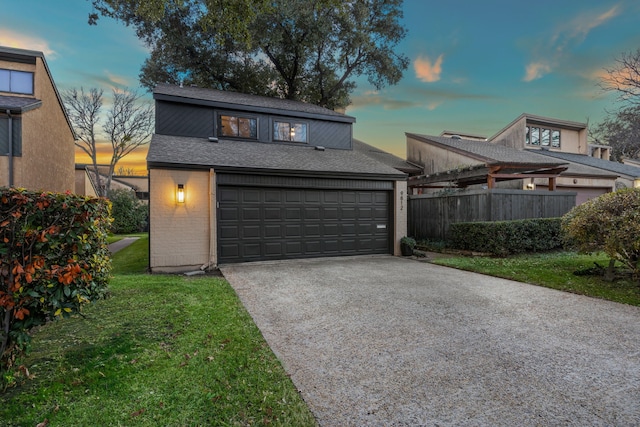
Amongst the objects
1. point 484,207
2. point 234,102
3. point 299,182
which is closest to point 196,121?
point 234,102

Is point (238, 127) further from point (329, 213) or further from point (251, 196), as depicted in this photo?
point (329, 213)

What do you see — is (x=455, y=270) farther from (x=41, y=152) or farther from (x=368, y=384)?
(x=41, y=152)

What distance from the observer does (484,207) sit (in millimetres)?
10078

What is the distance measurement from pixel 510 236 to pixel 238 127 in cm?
965

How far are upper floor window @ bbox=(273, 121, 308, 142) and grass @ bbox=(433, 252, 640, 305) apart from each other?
6775 millimetres

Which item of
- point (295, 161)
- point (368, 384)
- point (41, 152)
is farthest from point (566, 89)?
point (41, 152)

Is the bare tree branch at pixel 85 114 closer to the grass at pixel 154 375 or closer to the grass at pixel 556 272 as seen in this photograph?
the grass at pixel 154 375

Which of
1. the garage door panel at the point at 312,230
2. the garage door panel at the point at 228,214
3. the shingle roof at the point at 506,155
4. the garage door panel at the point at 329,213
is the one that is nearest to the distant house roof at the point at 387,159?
the shingle roof at the point at 506,155

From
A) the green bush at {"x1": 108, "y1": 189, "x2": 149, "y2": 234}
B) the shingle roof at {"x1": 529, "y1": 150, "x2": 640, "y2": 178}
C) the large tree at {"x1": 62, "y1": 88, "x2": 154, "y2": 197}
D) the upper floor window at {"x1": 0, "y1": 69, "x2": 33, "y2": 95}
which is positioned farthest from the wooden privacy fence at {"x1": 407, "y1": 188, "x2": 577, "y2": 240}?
the large tree at {"x1": 62, "y1": 88, "x2": 154, "y2": 197}

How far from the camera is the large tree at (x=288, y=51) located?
15812mm

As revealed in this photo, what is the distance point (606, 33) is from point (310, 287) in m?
16.9

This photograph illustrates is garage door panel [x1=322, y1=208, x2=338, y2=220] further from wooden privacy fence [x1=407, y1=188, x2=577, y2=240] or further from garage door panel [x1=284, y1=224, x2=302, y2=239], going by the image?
wooden privacy fence [x1=407, y1=188, x2=577, y2=240]

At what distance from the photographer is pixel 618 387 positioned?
8.20ft

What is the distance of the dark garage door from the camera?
841 centimetres
